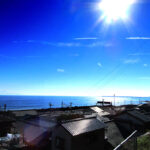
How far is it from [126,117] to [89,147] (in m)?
10.3

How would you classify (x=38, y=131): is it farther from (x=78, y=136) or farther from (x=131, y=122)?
(x=131, y=122)

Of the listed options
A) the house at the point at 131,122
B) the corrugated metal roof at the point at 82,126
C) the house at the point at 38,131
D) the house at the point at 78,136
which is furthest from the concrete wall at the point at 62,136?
the house at the point at 131,122

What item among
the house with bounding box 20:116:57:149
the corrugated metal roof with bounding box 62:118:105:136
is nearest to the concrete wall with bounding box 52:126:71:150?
the corrugated metal roof with bounding box 62:118:105:136

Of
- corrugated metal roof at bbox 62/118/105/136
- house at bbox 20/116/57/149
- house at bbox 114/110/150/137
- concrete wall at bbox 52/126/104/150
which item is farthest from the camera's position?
house at bbox 114/110/150/137

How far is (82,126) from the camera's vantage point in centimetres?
1246

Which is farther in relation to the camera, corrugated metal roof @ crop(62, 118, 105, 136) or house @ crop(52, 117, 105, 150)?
corrugated metal roof @ crop(62, 118, 105, 136)

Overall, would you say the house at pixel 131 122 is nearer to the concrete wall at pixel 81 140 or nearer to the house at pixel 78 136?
the concrete wall at pixel 81 140

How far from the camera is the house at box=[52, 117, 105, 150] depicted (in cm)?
1104

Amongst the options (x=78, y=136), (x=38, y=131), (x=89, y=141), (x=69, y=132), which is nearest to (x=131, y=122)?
(x=89, y=141)

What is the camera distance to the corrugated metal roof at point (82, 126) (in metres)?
11.4

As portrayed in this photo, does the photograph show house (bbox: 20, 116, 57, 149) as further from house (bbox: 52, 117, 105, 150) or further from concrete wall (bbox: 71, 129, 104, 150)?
concrete wall (bbox: 71, 129, 104, 150)

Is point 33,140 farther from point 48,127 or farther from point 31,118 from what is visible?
point 31,118

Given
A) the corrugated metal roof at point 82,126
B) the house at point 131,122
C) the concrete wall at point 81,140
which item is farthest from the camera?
the house at point 131,122

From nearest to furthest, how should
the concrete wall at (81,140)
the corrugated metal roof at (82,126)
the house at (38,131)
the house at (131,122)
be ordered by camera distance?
the concrete wall at (81,140)
the corrugated metal roof at (82,126)
the house at (38,131)
the house at (131,122)
